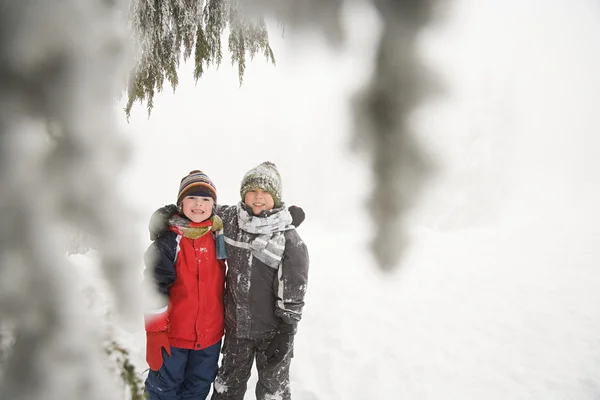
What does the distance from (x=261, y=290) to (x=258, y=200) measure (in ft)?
1.85

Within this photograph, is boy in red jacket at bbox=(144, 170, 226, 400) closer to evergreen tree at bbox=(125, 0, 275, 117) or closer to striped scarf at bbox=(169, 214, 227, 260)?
striped scarf at bbox=(169, 214, 227, 260)

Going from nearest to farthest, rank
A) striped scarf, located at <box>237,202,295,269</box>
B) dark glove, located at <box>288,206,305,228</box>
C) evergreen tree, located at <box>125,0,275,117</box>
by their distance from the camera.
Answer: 1. evergreen tree, located at <box>125,0,275,117</box>
2. striped scarf, located at <box>237,202,295,269</box>
3. dark glove, located at <box>288,206,305,228</box>

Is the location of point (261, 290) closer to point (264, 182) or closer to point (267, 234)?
point (267, 234)

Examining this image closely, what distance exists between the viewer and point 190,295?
6.33 ft

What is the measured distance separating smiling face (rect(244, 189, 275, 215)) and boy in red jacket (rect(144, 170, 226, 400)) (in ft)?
0.73

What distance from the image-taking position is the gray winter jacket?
78.9 inches

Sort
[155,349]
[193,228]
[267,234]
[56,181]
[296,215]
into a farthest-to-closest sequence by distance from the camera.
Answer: [296,215] < [267,234] < [193,228] < [155,349] < [56,181]

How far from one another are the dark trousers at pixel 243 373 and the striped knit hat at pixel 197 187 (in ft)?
A: 3.06

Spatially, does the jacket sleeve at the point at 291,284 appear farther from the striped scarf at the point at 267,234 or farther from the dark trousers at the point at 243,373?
the dark trousers at the point at 243,373

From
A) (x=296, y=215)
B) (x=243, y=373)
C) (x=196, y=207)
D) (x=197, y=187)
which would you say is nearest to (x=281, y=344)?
(x=243, y=373)

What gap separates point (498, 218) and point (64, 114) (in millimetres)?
16553

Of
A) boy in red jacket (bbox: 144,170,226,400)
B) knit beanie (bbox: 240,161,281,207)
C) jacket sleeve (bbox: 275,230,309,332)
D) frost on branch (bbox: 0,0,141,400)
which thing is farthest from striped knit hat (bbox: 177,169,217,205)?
frost on branch (bbox: 0,0,141,400)

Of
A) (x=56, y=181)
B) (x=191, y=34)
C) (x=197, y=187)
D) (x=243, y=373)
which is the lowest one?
(x=243, y=373)

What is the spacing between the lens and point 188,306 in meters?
1.92
